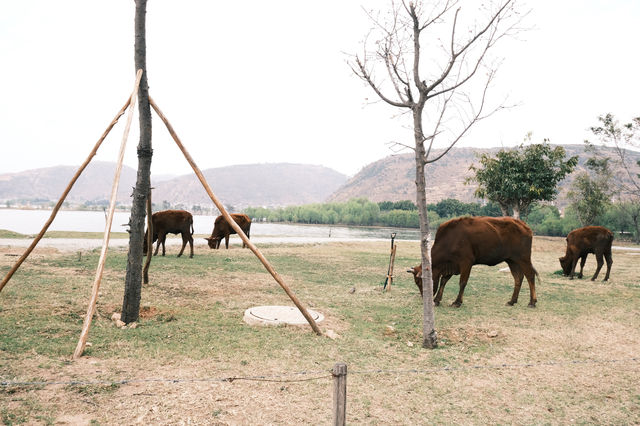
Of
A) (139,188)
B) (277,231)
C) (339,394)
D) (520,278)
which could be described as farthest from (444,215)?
(339,394)

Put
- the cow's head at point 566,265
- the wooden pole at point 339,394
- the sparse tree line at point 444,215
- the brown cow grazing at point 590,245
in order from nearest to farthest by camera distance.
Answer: the wooden pole at point 339,394
the brown cow grazing at point 590,245
the cow's head at point 566,265
the sparse tree line at point 444,215

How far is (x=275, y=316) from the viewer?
8.15 m

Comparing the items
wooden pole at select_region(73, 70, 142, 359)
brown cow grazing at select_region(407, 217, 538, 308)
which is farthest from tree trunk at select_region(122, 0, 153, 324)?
brown cow grazing at select_region(407, 217, 538, 308)

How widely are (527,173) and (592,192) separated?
896 inches

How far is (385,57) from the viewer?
7359mm

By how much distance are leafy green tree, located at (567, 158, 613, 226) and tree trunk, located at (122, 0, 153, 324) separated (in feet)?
151

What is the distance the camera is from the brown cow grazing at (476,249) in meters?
10.4

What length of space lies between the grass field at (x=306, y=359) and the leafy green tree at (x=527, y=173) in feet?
64.3

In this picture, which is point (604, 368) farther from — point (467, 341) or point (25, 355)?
point (25, 355)

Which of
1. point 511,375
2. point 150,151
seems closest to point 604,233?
point 511,375

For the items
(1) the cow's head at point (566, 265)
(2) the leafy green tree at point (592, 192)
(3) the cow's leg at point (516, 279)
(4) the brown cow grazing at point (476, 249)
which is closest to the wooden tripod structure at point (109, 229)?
(4) the brown cow grazing at point (476, 249)

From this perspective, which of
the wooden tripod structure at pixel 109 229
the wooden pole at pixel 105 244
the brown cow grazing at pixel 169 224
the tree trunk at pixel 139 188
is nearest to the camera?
the wooden pole at pixel 105 244

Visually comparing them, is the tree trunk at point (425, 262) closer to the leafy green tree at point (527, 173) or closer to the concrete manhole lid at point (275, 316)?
the concrete manhole lid at point (275, 316)

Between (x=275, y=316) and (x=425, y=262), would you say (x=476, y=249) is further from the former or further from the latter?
(x=275, y=316)
